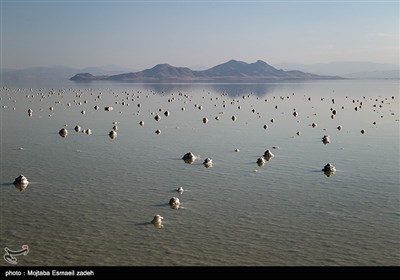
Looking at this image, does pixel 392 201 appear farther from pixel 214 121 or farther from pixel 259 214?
pixel 214 121

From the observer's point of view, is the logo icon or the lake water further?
the lake water

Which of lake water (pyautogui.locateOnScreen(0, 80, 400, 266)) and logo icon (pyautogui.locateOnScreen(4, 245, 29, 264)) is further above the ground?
lake water (pyautogui.locateOnScreen(0, 80, 400, 266))

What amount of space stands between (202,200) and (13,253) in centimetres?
901

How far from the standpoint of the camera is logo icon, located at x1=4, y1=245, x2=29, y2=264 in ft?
49.3

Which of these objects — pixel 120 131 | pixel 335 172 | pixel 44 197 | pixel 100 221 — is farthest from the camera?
pixel 120 131

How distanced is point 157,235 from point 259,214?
487 centimetres

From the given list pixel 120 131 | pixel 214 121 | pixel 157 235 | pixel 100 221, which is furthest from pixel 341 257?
pixel 214 121

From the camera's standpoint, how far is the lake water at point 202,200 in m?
15.8

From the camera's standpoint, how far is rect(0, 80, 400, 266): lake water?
15.8 metres

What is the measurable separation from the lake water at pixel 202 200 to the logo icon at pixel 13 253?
230mm

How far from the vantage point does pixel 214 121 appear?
54500mm

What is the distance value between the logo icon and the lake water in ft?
0.75

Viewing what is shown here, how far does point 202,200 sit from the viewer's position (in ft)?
71.1
